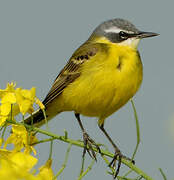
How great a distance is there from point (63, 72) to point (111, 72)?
1.17 meters

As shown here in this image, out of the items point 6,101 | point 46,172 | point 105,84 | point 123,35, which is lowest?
point 105,84

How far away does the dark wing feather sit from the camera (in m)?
5.86

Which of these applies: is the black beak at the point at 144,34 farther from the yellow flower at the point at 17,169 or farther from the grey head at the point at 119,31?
the yellow flower at the point at 17,169

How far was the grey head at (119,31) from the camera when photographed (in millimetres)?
5961

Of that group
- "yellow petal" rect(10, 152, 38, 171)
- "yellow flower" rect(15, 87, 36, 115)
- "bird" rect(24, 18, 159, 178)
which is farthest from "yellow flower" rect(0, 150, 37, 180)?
"bird" rect(24, 18, 159, 178)

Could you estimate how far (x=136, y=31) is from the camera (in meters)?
6.01

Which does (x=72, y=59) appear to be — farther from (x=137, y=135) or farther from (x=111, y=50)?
(x=137, y=135)

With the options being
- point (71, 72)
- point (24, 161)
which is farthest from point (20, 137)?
point (71, 72)

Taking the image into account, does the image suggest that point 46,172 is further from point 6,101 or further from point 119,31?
point 119,31

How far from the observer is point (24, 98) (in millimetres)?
2906

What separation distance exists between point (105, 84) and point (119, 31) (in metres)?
1.21

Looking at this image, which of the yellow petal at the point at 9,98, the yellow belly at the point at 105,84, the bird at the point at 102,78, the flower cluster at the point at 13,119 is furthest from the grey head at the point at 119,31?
the yellow petal at the point at 9,98

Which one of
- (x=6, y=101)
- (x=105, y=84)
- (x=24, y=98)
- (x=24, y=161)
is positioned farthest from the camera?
(x=105, y=84)

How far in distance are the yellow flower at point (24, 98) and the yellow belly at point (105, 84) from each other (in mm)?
2428
